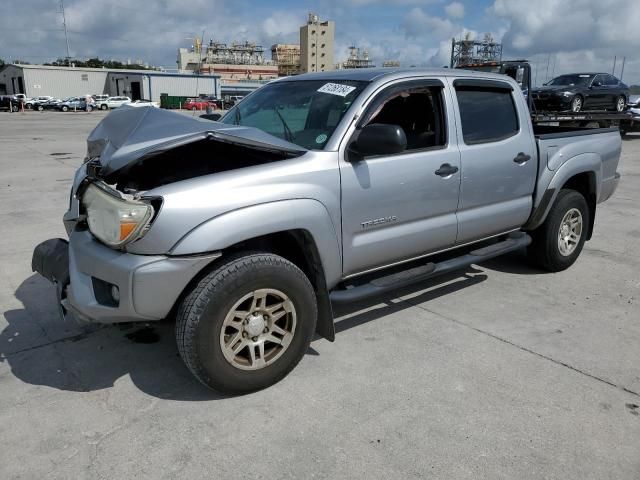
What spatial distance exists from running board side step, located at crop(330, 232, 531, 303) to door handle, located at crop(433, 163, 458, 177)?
0.68m

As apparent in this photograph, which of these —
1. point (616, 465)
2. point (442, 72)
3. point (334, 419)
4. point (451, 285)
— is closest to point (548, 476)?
point (616, 465)

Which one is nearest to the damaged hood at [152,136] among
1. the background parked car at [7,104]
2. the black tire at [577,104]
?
the black tire at [577,104]

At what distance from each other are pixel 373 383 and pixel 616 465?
51.4 inches

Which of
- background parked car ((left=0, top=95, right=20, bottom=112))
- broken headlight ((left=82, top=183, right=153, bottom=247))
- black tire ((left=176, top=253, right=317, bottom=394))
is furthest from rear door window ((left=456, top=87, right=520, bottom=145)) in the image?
background parked car ((left=0, top=95, right=20, bottom=112))

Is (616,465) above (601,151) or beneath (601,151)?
beneath

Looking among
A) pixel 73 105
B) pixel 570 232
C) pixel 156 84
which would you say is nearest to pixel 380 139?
pixel 570 232

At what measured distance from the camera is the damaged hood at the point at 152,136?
2838 mm

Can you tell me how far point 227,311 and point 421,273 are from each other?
63.0 inches

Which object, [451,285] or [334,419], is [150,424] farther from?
[451,285]

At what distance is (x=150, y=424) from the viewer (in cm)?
283

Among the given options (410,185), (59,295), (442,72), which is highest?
(442,72)

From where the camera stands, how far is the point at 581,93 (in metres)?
17.3

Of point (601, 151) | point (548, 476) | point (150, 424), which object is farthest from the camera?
point (601, 151)

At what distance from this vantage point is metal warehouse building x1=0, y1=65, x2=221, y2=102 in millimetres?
72688
